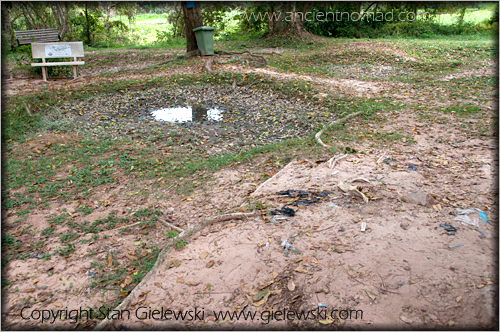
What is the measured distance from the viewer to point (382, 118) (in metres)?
6.04

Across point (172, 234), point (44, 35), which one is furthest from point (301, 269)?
point (44, 35)

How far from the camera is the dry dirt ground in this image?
88.4 inches

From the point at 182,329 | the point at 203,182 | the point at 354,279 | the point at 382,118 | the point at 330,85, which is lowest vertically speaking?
the point at 182,329

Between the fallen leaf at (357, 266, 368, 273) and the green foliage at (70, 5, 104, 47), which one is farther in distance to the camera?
the green foliage at (70, 5, 104, 47)

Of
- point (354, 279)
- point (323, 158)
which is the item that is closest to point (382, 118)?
point (323, 158)

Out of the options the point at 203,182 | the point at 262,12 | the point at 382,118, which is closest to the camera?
the point at 203,182

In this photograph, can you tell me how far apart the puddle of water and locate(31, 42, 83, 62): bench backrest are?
143 inches

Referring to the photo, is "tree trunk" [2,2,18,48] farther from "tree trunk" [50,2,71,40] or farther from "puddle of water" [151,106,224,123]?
"puddle of water" [151,106,224,123]

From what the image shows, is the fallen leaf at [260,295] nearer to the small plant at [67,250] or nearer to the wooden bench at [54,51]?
the small plant at [67,250]

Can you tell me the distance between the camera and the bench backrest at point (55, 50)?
29.1ft

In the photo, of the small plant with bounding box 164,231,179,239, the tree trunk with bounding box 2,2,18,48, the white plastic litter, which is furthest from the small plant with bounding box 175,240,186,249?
the tree trunk with bounding box 2,2,18,48

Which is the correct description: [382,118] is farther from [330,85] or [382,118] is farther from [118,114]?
[118,114]

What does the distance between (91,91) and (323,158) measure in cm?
627

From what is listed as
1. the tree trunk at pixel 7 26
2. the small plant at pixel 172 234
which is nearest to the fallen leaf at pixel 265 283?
the small plant at pixel 172 234
